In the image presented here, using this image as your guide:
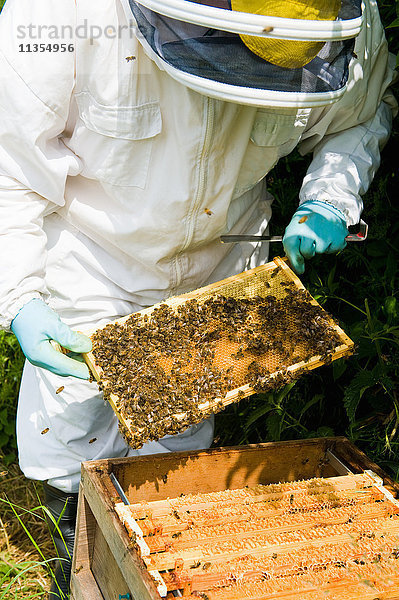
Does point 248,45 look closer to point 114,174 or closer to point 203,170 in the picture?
point 203,170

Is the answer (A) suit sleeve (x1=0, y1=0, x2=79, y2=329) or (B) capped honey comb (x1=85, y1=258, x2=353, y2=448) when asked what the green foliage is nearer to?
(B) capped honey comb (x1=85, y1=258, x2=353, y2=448)

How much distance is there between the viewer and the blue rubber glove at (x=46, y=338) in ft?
8.28

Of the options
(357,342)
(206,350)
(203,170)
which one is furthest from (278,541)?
(203,170)

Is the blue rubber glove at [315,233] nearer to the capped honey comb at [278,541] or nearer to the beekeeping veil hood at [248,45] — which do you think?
the beekeeping veil hood at [248,45]

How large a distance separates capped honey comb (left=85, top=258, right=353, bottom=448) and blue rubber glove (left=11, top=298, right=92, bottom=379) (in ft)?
0.32

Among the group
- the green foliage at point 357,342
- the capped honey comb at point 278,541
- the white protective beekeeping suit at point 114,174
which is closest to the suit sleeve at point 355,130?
the white protective beekeeping suit at point 114,174

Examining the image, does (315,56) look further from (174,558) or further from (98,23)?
(174,558)

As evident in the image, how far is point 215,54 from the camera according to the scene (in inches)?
84.7

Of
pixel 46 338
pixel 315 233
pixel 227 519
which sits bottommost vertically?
pixel 227 519

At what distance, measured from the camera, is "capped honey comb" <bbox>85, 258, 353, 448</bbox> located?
7.73 ft

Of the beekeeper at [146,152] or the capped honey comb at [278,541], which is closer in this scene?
the capped honey comb at [278,541]

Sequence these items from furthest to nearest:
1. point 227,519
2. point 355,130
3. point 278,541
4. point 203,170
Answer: point 355,130, point 203,170, point 227,519, point 278,541

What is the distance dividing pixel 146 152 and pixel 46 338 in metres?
0.86

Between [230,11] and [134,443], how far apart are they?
1438 millimetres
